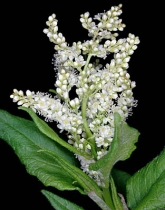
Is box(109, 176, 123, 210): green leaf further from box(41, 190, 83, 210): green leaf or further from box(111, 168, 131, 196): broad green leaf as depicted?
box(111, 168, 131, 196): broad green leaf

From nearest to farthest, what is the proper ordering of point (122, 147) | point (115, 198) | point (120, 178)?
point (122, 147), point (115, 198), point (120, 178)

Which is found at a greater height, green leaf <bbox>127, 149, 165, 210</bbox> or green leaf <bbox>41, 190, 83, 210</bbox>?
green leaf <bbox>41, 190, 83, 210</bbox>

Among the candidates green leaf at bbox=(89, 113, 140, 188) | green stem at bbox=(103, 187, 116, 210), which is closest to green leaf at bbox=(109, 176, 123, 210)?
green stem at bbox=(103, 187, 116, 210)

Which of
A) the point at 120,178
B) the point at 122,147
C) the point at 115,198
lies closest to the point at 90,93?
the point at 122,147

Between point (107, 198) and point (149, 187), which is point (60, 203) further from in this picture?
point (149, 187)

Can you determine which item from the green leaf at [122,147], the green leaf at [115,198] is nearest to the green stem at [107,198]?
the green leaf at [115,198]

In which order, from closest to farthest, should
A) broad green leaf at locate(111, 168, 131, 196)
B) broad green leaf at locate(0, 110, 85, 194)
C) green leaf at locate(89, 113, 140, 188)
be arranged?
green leaf at locate(89, 113, 140, 188) < broad green leaf at locate(0, 110, 85, 194) < broad green leaf at locate(111, 168, 131, 196)

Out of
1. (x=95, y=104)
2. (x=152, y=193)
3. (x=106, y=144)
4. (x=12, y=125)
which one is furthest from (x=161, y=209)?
(x=12, y=125)
